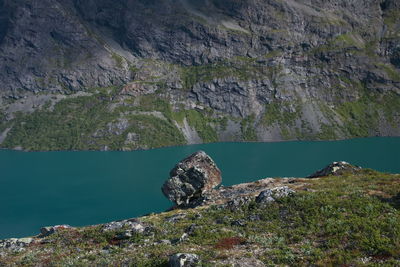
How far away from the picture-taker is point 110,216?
4562 inches

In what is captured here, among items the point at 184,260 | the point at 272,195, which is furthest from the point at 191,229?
the point at 184,260

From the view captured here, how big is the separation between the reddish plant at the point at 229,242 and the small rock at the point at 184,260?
4.57m

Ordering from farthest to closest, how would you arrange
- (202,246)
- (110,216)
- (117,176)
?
(117,176)
(110,216)
(202,246)

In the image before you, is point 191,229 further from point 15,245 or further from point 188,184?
point 188,184

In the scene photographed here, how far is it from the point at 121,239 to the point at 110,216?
82.6 m

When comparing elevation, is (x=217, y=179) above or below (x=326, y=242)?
above

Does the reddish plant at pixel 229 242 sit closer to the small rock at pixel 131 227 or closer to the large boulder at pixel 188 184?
the small rock at pixel 131 227

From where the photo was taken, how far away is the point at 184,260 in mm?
26125

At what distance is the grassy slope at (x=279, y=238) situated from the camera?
88.4ft

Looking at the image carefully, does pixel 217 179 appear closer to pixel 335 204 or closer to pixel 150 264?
pixel 335 204

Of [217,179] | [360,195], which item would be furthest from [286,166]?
[360,195]

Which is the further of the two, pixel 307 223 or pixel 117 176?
pixel 117 176

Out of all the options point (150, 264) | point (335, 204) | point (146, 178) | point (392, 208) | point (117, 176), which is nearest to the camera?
point (150, 264)

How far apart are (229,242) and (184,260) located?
6.79m
